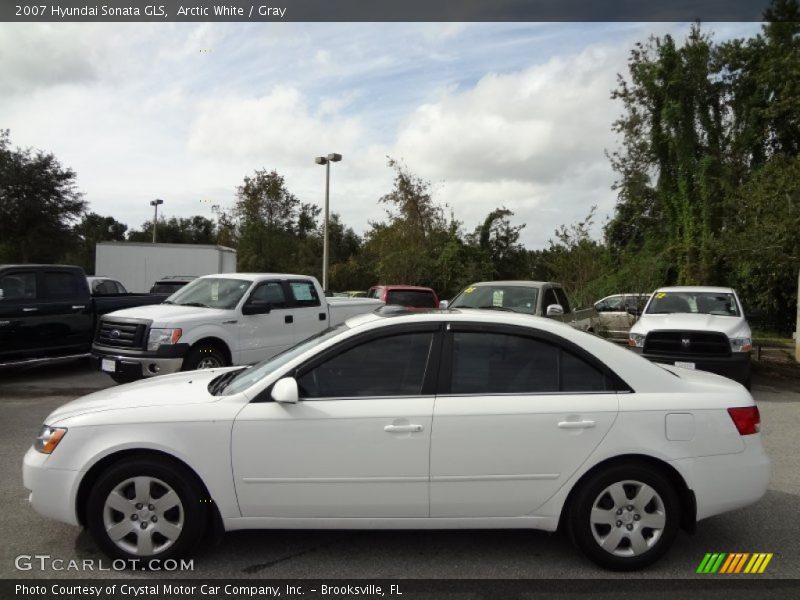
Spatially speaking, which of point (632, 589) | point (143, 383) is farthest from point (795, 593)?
point (143, 383)

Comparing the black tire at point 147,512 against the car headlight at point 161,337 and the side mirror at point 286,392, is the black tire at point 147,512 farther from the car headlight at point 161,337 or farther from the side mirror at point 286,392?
the car headlight at point 161,337

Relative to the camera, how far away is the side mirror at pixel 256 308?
9.85m

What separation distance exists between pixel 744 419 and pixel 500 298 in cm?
752

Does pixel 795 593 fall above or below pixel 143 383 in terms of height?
below

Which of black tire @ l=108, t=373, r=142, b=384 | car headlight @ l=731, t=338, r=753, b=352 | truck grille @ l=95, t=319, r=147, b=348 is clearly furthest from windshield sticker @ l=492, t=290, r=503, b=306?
black tire @ l=108, t=373, r=142, b=384

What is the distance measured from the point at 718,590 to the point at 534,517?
3.48 feet

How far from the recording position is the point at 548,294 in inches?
456

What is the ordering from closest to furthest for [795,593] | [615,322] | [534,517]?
[795,593], [534,517], [615,322]

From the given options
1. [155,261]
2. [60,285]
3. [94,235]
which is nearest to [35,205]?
[155,261]

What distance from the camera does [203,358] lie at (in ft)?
30.4

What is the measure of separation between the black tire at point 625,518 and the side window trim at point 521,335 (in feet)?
1.60

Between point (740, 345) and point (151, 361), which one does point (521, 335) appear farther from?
point (740, 345)

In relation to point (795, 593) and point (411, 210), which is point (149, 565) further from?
point (411, 210)

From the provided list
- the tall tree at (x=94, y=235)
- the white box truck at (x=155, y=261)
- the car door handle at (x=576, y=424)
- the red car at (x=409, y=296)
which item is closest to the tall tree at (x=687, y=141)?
the red car at (x=409, y=296)
